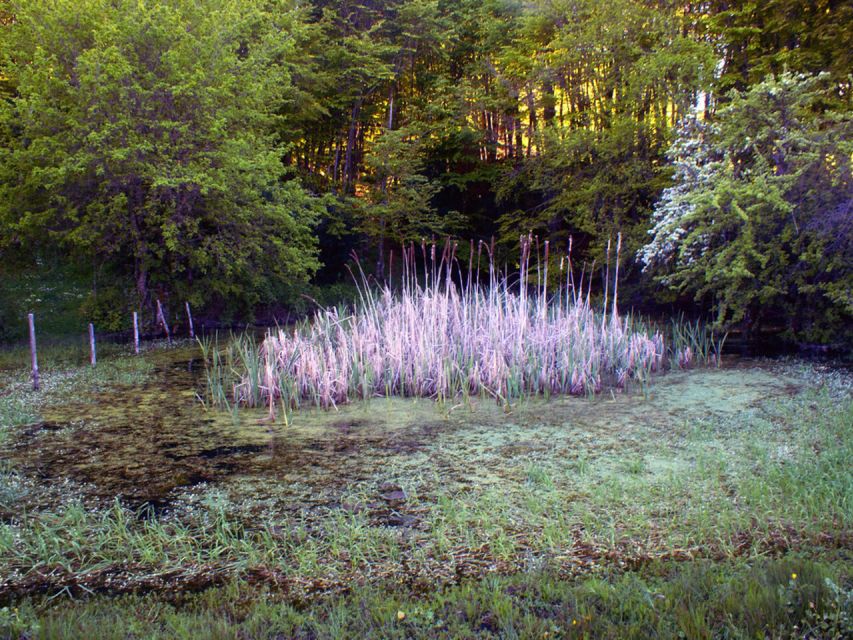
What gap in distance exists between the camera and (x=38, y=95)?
9.82 meters

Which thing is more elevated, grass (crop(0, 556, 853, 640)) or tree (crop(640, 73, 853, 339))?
tree (crop(640, 73, 853, 339))

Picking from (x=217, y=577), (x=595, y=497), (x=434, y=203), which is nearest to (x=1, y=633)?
(x=217, y=577)

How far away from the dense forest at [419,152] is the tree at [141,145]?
0.17ft

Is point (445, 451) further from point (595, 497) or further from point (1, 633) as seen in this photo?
point (1, 633)

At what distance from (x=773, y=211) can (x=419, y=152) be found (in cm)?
1203

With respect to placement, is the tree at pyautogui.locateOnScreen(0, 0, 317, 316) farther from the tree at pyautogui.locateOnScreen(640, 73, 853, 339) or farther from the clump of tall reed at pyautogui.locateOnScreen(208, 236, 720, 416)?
the tree at pyautogui.locateOnScreen(640, 73, 853, 339)

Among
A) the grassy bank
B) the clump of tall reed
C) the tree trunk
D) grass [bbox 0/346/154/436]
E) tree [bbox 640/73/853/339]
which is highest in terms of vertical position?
the tree trunk

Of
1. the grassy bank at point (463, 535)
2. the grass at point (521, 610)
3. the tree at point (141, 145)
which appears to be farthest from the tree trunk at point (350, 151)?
the grass at point (521, 610)

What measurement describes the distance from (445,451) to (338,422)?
124 cm

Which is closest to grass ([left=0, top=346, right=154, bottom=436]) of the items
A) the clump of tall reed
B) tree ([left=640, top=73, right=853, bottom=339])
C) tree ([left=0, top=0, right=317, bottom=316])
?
the clump of tall reed

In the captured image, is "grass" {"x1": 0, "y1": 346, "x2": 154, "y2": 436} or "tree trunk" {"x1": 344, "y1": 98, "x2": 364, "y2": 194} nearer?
"grass" {"x1": 0, "y1": 346, "x2": 154, "y2": 436}

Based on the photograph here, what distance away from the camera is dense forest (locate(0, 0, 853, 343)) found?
8.50 meters

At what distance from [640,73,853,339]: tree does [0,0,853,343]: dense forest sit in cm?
4

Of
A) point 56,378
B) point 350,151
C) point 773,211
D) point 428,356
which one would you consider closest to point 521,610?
point 428,356
